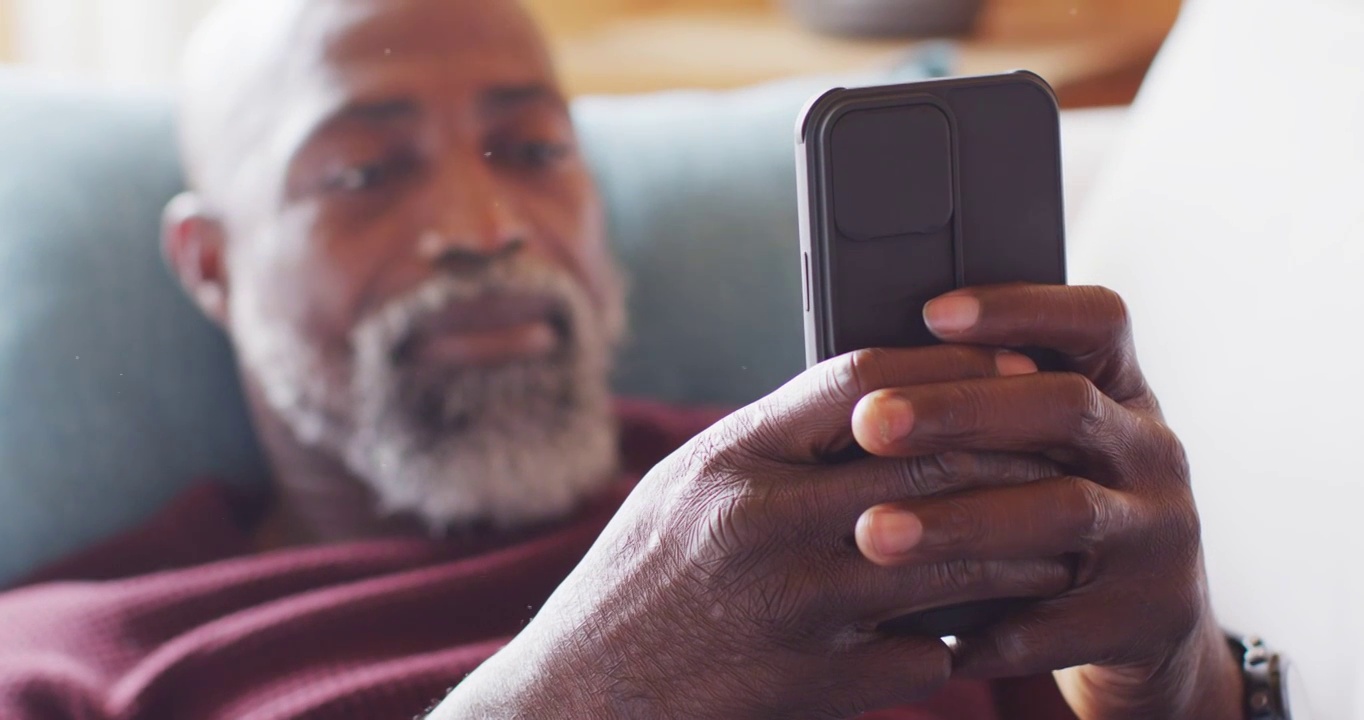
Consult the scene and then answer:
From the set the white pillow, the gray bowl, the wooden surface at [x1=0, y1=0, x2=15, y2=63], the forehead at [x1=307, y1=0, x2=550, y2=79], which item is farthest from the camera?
the wooden surface at [x1=0, y1=0, x2=15, y2=63]

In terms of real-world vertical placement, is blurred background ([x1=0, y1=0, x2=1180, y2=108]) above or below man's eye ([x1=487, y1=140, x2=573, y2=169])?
above

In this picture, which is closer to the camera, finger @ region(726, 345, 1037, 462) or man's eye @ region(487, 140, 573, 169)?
finger @ region(726, 345, 1037, 462)

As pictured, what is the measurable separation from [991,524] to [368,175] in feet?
1.47

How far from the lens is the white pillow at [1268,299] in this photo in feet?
1.45

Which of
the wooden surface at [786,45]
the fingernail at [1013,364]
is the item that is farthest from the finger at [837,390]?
the wooden surface at [786,45]

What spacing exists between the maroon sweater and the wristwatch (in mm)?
79

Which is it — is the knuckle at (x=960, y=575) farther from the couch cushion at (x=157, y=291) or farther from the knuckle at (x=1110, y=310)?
the couch cushion at (x=157, y=291)

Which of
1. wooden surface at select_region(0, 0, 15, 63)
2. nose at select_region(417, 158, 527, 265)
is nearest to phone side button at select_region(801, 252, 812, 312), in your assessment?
nose at select_region(417, 158, 527, 265)

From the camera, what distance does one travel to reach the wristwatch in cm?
47

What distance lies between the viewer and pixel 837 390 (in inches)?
12.0

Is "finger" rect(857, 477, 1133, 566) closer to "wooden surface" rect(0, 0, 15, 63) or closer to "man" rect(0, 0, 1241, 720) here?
"man" rect(0, 0, 1241, 720)

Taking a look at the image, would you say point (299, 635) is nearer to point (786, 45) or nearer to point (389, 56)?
point (389, 56)

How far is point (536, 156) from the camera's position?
672 millimetres

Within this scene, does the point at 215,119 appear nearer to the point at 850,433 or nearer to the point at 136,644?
the point at 136,644
